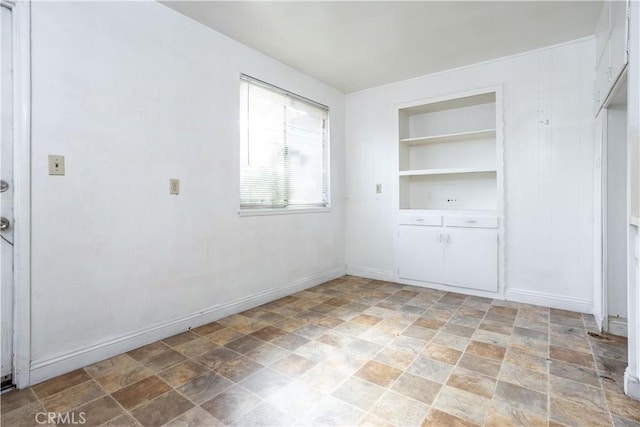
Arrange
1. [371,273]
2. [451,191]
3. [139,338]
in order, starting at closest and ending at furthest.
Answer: [139,338] < [451,191] < [371,273]

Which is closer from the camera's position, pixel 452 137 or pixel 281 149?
pixel 281 149

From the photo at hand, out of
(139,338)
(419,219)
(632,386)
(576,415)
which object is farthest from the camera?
(419,219)

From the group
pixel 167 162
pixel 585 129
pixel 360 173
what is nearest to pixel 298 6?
pixel 167 162

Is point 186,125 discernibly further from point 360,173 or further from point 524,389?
point 524,389

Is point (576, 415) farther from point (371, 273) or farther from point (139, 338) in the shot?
point (371, 273)

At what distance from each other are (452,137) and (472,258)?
4.77ft

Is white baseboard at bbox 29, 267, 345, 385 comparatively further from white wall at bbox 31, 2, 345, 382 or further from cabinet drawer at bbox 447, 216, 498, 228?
cabinet drawer at bbox 447, 216, 498, 228

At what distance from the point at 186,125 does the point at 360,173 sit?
8.09 ft

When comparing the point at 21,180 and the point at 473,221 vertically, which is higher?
the point at 21,180

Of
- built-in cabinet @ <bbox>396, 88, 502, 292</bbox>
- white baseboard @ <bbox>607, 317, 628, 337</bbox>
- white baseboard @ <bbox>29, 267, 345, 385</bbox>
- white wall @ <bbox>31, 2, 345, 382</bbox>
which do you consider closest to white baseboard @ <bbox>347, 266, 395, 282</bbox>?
built-in cabinet @ <bbox>396, 88, 502, 292</bbox>

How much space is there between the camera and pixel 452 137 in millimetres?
3809

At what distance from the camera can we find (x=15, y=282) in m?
1.80

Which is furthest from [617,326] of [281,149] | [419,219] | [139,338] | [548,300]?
[139,338]

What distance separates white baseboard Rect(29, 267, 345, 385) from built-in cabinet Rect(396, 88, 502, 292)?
1734 mm
